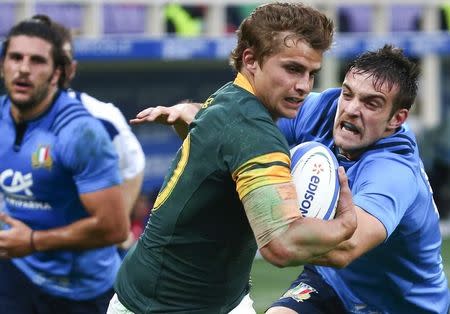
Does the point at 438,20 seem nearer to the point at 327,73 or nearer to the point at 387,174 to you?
the point at 327,73

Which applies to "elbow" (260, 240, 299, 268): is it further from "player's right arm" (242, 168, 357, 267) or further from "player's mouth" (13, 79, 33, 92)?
"player's mouth" (13, 79, 33, 92)

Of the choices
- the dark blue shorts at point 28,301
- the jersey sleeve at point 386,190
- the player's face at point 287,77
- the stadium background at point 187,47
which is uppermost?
the player's face at point 287,77

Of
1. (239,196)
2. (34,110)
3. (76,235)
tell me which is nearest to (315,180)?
(239,196)

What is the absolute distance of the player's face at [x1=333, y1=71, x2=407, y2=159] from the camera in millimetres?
6102

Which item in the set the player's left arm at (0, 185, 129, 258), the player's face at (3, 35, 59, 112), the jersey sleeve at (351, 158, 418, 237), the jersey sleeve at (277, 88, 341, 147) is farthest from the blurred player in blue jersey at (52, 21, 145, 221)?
the jersey sleeve at (351, 158, 418, 237)

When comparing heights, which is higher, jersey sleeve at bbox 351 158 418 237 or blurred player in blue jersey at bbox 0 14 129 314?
jersey sleeve at bbox 351 158 418 237

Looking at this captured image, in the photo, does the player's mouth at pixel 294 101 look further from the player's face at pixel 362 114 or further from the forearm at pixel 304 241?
the player's face at pixel 362 114

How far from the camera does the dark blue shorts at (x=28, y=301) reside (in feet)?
24.4

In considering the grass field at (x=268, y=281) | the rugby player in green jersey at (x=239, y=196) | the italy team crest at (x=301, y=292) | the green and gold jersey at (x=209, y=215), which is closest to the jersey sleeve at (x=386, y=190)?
the rugby player in green jersey at (x=239, y=196)

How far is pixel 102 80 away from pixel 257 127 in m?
12.0

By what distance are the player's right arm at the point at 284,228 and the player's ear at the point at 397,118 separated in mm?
1300

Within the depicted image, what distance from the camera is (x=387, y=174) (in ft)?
19.2

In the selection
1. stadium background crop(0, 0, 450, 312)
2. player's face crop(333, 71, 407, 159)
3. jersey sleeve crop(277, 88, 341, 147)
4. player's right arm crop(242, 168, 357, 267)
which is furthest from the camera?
stadium background crop(0, 0, 450, 312)

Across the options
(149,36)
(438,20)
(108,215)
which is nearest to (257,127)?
(108,215)
